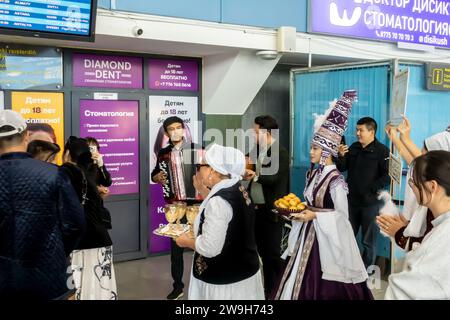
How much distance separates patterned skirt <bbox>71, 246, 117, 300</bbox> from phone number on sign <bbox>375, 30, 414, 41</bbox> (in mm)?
4622

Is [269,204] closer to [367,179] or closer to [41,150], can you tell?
[367,179]

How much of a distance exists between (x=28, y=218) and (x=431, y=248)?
179 centimetres

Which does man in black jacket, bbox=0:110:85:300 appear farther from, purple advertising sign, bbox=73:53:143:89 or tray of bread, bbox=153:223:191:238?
purple advertising sign, bbox=73:53:143:89

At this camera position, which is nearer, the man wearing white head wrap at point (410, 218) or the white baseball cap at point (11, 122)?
the man wearing white head wrap at point (410, 218)

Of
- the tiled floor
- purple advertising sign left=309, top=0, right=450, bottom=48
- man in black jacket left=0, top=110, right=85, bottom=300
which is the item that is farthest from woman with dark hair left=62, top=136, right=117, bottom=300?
purple advertising sign left=309, top=0, right=450, bottom=48

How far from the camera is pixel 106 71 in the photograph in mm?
5250

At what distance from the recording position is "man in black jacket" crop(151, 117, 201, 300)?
399cm

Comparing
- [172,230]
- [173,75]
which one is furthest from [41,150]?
[173,75]

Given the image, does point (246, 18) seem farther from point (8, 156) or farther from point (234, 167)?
point (8, 156)

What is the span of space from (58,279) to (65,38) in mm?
2446

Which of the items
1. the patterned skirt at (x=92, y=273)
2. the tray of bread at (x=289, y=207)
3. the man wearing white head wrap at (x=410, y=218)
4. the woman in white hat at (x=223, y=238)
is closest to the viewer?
the man wearing white head wrap at (x=410, y=218)

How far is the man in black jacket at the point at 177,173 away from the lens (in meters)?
3.99

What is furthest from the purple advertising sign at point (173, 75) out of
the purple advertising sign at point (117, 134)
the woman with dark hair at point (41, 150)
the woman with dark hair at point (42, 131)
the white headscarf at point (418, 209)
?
the white headscarf at point (418, 209)

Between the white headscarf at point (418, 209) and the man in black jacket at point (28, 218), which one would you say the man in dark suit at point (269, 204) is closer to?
the white headscarf at point (418, 209)
